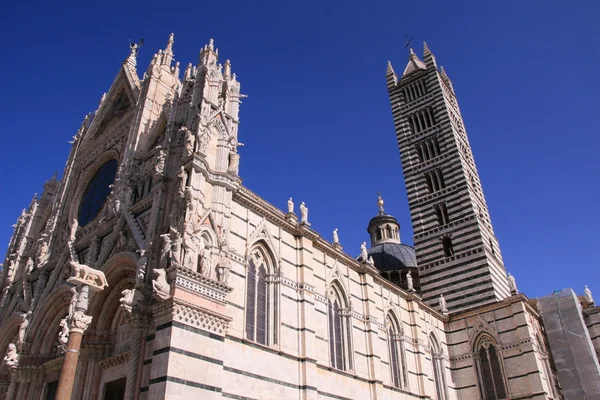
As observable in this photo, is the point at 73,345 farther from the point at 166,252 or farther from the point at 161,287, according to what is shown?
the point at 166,252

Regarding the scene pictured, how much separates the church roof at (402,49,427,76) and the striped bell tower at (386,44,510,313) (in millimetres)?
256

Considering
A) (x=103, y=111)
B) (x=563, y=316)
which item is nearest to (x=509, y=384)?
(x=563, y=316)

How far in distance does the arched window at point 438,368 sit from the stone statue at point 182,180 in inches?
605

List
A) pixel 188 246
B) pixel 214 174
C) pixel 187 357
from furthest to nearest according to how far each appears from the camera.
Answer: pixel 214 174 → pixel 188 246 → pixel 187 357

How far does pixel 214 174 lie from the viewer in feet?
52.1

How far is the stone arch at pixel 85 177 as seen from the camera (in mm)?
22436

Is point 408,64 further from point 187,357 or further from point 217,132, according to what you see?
point 187,357

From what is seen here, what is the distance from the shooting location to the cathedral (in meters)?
13.2

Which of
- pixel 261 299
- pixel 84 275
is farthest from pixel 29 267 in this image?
pixel 84 275

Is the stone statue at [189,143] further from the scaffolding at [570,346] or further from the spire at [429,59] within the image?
the spire at [429,59]

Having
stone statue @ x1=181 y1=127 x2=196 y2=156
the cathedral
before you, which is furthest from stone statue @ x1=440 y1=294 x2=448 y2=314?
stone statue @ x1=181 y1=127 x2=196 y2=156

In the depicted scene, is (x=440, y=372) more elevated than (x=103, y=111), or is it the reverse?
(x=103, y=111)

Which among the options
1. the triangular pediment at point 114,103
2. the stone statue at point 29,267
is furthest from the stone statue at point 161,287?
the triangular pediment at point 114,103

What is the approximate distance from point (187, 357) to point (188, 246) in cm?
294
